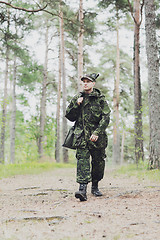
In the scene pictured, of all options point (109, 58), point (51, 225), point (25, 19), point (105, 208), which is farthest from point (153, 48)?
point (109, 58)

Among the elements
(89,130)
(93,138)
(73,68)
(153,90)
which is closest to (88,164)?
(93,138)

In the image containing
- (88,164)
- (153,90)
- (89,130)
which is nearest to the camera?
(88,164)

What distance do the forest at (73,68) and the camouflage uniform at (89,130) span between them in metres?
4.19

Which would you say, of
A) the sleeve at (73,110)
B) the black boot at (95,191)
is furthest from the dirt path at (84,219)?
the sleeve at (73,110)

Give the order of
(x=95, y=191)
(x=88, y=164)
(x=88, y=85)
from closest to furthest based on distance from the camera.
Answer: (x=88, y=164) → (x=88, y=85) → (x=95, y=191)

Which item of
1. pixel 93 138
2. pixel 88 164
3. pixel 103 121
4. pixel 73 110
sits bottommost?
pixel 88 164

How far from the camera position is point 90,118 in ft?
15.7

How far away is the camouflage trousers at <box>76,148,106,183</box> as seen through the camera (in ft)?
14.9

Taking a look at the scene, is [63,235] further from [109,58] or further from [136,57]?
[109,58]

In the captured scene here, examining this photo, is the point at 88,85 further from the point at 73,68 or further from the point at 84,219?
the point at 73,68

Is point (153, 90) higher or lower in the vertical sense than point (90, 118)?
higher

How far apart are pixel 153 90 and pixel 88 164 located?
5048 millimetres

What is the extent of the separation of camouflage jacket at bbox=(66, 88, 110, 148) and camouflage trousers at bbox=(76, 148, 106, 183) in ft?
0.41

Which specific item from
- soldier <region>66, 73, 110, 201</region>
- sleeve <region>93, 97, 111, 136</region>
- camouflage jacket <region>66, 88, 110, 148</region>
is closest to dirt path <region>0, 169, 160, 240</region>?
soldier <region>66, 73, 110, 201</region>
